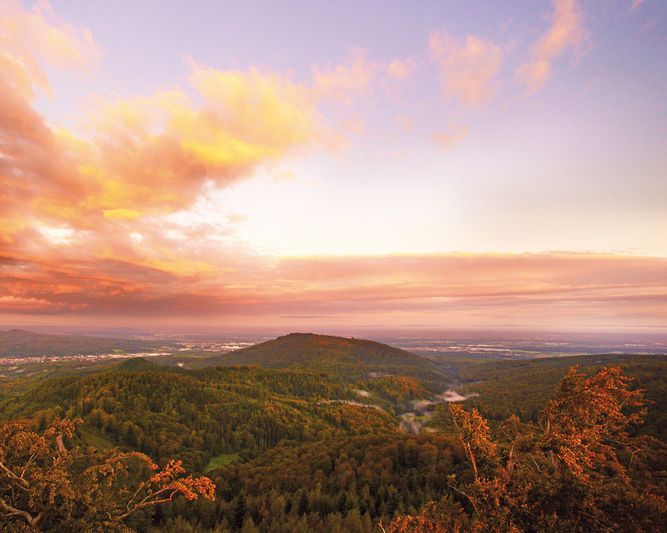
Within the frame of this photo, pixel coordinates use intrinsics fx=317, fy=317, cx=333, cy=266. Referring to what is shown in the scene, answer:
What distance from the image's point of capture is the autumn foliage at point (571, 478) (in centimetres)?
1458

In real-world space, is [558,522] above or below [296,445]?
Result: above

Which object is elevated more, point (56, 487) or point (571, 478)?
point (571, 478)

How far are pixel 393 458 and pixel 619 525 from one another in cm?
13359

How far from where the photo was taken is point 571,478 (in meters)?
15.9

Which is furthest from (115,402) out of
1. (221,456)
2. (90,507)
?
(90,507)

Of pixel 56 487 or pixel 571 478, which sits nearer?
pixel 571 478

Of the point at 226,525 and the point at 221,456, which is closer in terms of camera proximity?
the point at 226,525

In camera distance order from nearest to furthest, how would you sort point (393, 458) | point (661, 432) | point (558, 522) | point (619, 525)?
1. point (619, 525)
2. point (558, 522)
3. point (661, 432)
4. point (393, 458)

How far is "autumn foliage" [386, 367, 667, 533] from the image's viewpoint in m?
14.6

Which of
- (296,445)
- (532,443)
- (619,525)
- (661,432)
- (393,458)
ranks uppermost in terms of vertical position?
(532,443)

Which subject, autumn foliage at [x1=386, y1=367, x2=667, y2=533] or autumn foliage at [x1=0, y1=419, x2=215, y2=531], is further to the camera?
autumn foliage at [x1=0, y1=419, x2=215, y2=531]

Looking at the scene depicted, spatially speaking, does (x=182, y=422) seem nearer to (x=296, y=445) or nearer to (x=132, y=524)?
(x=296, y=445)

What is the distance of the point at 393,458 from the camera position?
129 meters

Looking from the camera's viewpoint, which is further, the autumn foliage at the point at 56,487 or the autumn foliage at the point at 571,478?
the autumn foliage at the point at 56,487
